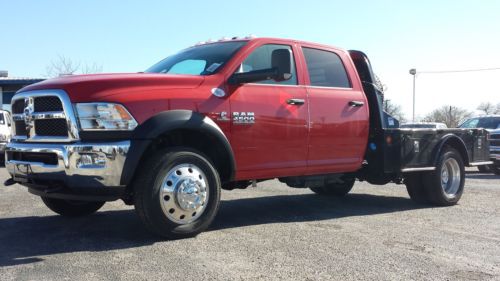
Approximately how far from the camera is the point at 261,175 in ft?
18.2

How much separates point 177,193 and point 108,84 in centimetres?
120

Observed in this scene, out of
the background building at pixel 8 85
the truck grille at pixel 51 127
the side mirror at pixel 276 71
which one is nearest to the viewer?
the truck grille at pixel 51 127

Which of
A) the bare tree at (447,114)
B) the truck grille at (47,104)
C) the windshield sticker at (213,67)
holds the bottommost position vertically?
the bare tree at (447,114)

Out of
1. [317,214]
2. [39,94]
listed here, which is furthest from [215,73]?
[317,214]

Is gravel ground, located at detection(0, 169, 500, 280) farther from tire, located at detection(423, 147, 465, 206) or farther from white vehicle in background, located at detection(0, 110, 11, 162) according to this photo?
white vehicle in background, located at detection(0, 110, 11, 162)

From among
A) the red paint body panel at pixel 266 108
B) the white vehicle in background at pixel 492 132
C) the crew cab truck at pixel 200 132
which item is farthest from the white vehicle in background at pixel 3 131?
the white vehicle in background at pixel 492 132

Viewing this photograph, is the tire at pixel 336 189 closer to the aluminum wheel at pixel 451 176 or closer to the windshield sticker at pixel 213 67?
the aluminum wheel at pixel 451 176

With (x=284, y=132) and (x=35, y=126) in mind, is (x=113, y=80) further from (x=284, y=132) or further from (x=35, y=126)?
(x=284, y=132)

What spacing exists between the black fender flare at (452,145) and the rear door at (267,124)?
8.75 feet

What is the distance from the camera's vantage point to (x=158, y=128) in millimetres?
4543

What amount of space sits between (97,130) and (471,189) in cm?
805

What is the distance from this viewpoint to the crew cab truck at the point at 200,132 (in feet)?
14.7

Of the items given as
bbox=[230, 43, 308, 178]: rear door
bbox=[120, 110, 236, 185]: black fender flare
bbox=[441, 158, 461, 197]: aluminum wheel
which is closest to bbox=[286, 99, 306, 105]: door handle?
bbox=[230, 43, 308, 178]: rear door

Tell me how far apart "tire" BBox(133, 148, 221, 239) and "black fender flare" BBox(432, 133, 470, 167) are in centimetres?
402
